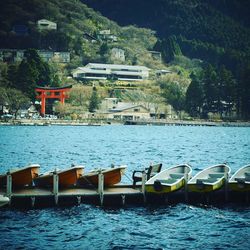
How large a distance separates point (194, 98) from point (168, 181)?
13231cm

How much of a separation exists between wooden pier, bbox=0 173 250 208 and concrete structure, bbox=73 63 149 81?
148m

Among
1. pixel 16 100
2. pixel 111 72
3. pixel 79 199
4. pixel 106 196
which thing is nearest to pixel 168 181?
pixel 106 196

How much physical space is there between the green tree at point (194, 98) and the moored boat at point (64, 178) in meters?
131

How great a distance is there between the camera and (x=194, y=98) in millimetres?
163375

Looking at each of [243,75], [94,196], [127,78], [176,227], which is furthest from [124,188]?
[127,78]

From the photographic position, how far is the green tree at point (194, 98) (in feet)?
531

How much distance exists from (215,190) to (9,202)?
33.0ft

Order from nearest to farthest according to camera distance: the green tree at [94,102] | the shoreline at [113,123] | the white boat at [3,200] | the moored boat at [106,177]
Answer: the white boat at [3,200], the moored boat at [106,177], the shoreline at [113,123], the green tree at [94,102]

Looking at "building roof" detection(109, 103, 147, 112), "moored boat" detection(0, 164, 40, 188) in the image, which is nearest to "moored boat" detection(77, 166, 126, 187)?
"moored boat" detection(0, 164, 40, 188)

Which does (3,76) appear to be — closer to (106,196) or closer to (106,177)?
(106,177)

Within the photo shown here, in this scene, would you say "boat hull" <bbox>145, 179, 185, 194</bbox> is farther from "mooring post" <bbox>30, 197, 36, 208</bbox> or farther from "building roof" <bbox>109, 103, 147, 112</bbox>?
"building roof" <bbox>109, 103, 147, 112</bbox>

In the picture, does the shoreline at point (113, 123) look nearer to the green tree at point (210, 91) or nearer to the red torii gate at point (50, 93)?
the green tree at point (210, 91)

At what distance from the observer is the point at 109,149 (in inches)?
3127

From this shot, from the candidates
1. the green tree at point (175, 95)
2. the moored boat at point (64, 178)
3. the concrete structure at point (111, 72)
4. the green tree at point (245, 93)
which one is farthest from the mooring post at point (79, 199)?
the concrete structure at point (111, 72)
